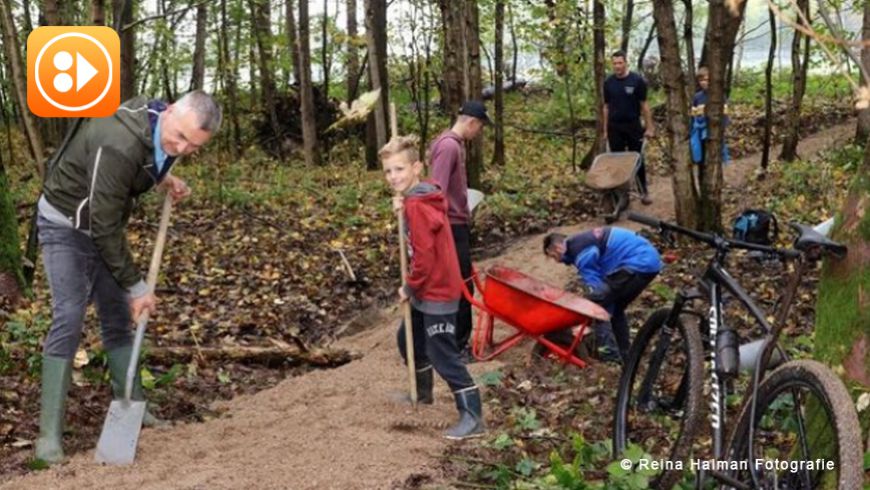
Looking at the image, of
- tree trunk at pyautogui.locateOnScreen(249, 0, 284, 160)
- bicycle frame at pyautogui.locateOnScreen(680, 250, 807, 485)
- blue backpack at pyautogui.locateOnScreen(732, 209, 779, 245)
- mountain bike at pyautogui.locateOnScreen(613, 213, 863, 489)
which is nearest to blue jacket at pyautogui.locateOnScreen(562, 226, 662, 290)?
mountain bike at pyautogui.locateOnScreen(613, 213, 863, 489)

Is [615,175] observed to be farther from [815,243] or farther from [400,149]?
[815,243]

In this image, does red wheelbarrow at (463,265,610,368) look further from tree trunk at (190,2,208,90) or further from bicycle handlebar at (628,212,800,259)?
tree trunk at (190,2,208,90)

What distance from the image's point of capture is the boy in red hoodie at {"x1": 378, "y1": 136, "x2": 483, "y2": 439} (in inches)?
207

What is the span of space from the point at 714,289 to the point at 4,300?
261 inches

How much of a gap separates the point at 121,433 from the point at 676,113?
7.01 meters

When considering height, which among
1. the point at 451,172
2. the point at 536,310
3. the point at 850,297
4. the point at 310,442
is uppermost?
the point at 451,172

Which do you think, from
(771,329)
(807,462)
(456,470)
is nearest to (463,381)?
(456,470)

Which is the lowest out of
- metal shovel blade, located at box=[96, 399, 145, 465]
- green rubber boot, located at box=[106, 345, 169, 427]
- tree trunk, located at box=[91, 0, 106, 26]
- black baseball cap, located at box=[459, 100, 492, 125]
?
metal shovel blade, located at box=[96, 399, 145, 465]

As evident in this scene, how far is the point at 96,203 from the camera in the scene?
450 cm

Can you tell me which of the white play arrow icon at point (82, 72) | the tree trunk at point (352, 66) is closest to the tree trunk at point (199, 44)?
the tree trunk at point (352, 66)

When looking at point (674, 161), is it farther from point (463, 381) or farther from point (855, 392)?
point (855, 392)

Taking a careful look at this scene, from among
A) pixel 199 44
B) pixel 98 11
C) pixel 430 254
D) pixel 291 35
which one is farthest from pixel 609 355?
pixel 199 44

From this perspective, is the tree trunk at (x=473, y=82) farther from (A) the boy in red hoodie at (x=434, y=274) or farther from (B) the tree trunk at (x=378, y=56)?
(A) the boy in red hoodie at (x=434, y=274)

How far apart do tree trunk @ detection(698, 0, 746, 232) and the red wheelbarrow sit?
3714mm
